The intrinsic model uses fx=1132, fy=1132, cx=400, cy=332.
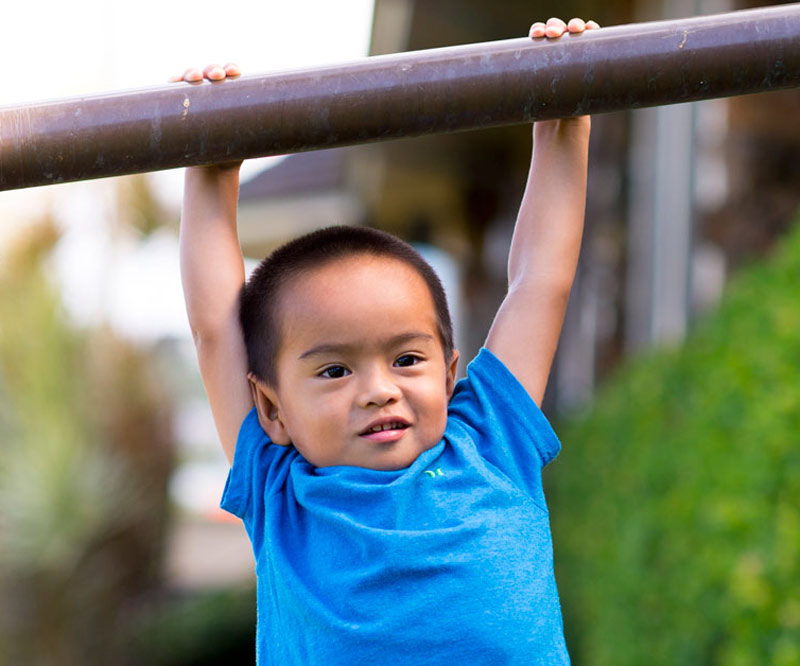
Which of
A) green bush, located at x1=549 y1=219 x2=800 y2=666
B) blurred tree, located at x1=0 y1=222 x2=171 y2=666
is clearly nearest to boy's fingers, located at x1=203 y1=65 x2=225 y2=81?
green bush, located at x1=549 y1=219 x2=800 y2=666

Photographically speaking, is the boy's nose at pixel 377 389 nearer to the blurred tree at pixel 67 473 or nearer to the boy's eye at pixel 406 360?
the boy's eye at pixel 406 360

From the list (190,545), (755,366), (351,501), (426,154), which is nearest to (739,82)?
(351,501)

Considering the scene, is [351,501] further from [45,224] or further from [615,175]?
[45,224]

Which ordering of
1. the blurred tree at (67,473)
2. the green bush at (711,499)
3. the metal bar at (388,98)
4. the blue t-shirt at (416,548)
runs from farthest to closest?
the blurred tree at (67,473), the green bush at (711,499), the blue t-shirt at (416,548), the metal bar at (388,98)

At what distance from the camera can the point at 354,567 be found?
4.49 ft

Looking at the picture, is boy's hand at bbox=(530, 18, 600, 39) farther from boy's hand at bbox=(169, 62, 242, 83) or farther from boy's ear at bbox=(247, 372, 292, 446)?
boy's ear at bbox=(247, 372, 292, 446)

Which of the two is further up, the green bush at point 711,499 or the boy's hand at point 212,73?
the boy's hand at point 212,73

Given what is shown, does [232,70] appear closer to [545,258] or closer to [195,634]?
[545,258]

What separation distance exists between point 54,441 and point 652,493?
6.01m

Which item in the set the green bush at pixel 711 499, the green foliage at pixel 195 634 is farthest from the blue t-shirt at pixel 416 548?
the green foliage at pixel 195 634

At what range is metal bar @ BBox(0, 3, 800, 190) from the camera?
115 centimetres

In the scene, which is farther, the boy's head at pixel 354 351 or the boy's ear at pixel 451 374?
the boy's ear at pixel 451 374

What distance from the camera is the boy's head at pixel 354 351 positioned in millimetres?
1389

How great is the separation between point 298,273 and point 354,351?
0.14 meters
